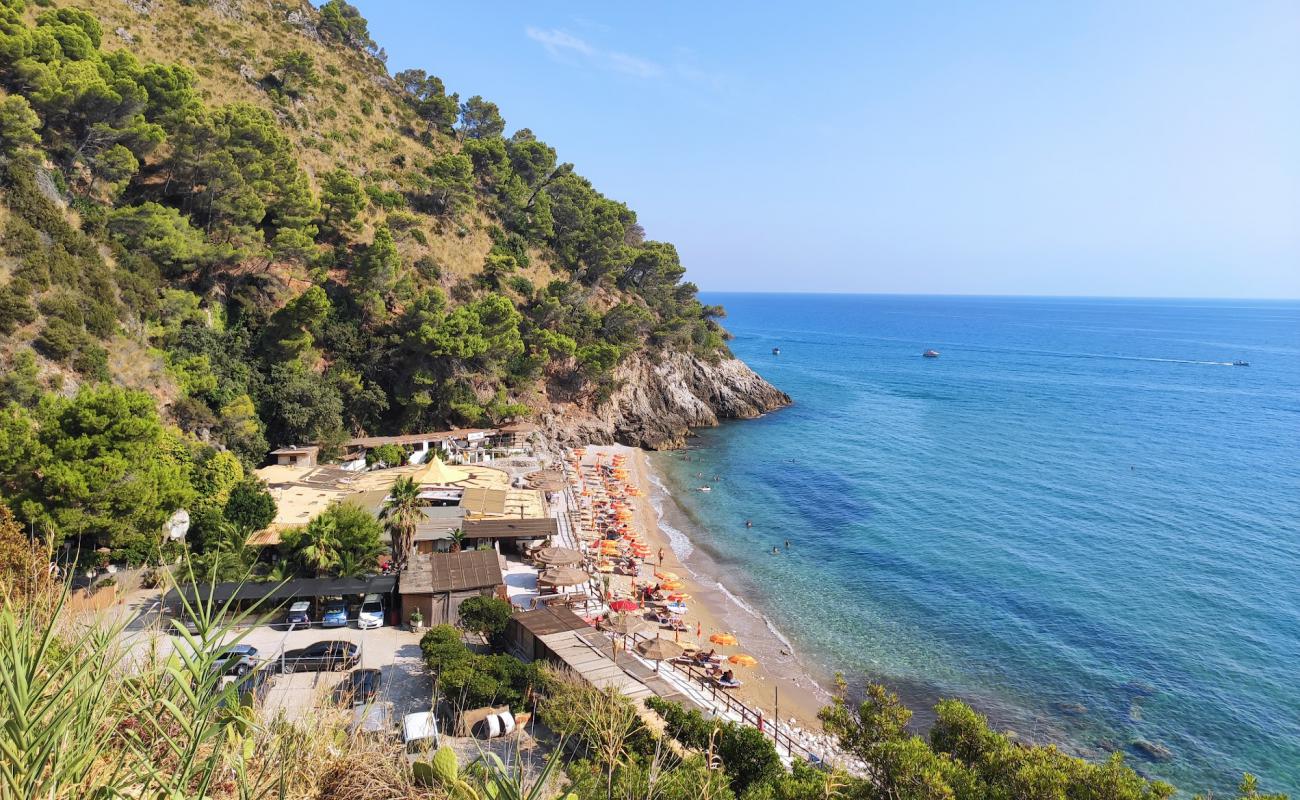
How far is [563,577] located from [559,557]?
5.45 feet

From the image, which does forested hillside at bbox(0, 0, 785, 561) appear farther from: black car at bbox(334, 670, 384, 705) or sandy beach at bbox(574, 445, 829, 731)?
sandy beach at bbox(574, 445, 829, 731)

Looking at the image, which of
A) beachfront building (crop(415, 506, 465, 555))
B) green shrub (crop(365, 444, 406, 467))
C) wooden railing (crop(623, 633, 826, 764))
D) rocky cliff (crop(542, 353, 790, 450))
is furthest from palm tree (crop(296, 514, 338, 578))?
rocky cliff (crop(542, 353, 790, 450))

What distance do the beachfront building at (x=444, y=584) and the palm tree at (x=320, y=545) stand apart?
2557 mm

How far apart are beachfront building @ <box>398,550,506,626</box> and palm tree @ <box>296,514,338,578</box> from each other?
2.56m

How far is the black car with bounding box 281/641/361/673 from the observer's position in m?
18.1

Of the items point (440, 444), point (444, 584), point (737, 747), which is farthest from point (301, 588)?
point (440, 444)

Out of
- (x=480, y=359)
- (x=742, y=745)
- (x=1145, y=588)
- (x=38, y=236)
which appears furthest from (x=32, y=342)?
(x=1145, y=588)

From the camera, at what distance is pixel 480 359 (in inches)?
1908

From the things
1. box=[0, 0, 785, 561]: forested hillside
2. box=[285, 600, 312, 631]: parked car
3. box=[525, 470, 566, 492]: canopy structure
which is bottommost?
box=[285, 600, 312, 631]: parked car

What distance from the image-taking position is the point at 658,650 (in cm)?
2202

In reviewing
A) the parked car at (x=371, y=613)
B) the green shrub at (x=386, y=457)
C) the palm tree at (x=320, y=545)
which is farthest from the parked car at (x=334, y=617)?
the green shrub at (x=386, y=457)

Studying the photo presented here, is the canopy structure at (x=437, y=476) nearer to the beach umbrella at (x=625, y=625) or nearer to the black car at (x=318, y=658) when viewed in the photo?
the black car at (x=318, y=658)

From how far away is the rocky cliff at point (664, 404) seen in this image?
5425cm

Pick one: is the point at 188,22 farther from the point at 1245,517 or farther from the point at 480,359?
the point at 1245,517
